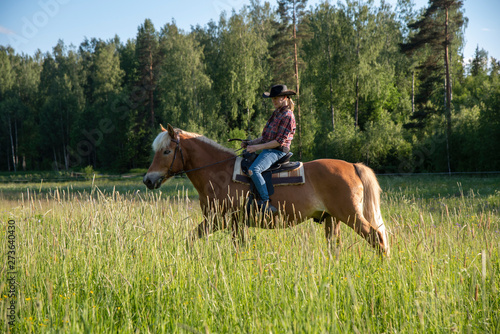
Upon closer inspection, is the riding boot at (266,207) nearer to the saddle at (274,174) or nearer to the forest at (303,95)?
the saddle at (274,174)

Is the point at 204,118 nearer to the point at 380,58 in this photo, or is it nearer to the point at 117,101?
the point at 117,101

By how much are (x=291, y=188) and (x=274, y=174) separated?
325 millimetres

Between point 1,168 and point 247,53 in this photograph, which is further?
point 1,168

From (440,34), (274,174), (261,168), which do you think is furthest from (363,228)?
(440,34)

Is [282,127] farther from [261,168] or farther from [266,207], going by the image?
[266,207]

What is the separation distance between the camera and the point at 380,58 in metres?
41.1

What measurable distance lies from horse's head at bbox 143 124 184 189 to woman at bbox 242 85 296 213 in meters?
1.13

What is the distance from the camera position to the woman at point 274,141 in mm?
5239

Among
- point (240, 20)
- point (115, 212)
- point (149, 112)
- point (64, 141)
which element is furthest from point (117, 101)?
point (115, 212)

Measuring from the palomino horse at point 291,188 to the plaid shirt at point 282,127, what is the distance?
517mm

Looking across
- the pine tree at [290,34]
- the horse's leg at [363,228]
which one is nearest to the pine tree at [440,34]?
the pine tree at [290,34]

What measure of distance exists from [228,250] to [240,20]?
3444 centimetres

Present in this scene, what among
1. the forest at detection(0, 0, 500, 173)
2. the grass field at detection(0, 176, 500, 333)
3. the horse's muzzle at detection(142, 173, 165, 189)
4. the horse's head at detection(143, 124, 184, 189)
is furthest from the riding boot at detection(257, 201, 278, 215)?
the forest at detection(0, 0, 500, 173)

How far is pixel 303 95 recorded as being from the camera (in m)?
33.4
